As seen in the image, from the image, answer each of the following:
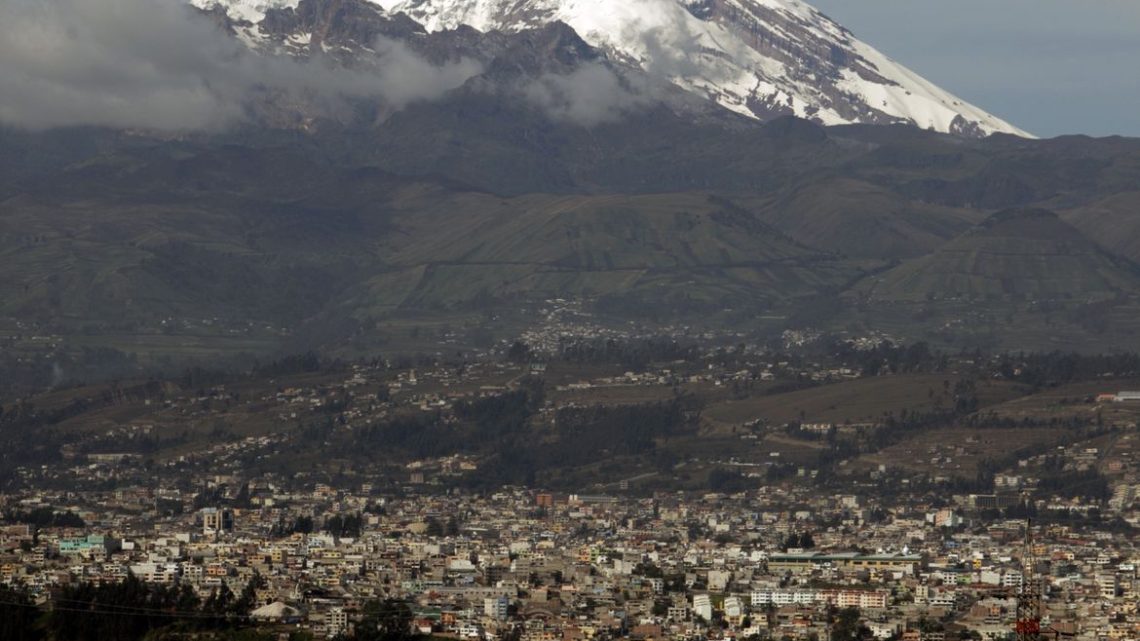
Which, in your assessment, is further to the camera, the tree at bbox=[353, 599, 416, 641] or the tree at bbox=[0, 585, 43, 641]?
the tree at bbox=[353, 599, 416, 641]

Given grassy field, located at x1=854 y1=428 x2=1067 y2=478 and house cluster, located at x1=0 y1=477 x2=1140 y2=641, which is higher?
grassy field, located at x1=854 y1=428 x2=1067 y2=478

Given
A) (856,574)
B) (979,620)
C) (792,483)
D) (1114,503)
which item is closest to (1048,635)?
(979,620)

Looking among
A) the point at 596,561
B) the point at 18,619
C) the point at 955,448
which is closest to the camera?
the point at 18,619

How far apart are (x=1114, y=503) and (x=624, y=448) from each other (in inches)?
1685

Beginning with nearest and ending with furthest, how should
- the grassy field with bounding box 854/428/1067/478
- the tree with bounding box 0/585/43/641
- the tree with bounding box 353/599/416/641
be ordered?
1. the tree with bounding box 0/585/43/641
2. the tree with bounding box 353/599/416/641
3. the grassy field with bounding box 854/428/1067/478

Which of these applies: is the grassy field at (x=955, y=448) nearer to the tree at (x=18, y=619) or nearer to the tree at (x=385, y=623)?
the tree at (x=385, y=623)

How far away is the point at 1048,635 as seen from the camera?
89.4m

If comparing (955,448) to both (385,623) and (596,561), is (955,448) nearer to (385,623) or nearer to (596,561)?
(596,561)

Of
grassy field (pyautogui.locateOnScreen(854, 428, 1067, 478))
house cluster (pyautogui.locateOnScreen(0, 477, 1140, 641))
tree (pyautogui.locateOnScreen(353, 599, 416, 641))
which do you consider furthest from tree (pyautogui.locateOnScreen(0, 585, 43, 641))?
grassy field (pyautogui.locateOnScreen(854, 428, 1067, 478))

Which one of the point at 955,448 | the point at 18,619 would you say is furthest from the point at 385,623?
the point at 955,448

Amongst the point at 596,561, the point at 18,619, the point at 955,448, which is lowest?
the point at 18,619

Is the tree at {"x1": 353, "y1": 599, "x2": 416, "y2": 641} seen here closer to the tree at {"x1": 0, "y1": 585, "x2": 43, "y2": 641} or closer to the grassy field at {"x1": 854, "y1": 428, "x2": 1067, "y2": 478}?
the tree at {"x1": 0, "y1": 585, "x2": 43, "y2": 641}

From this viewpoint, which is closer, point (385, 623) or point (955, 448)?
point (385, 623)

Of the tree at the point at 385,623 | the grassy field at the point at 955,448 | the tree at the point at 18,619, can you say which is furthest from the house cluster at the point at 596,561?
the grassy field at the point at 955,448
